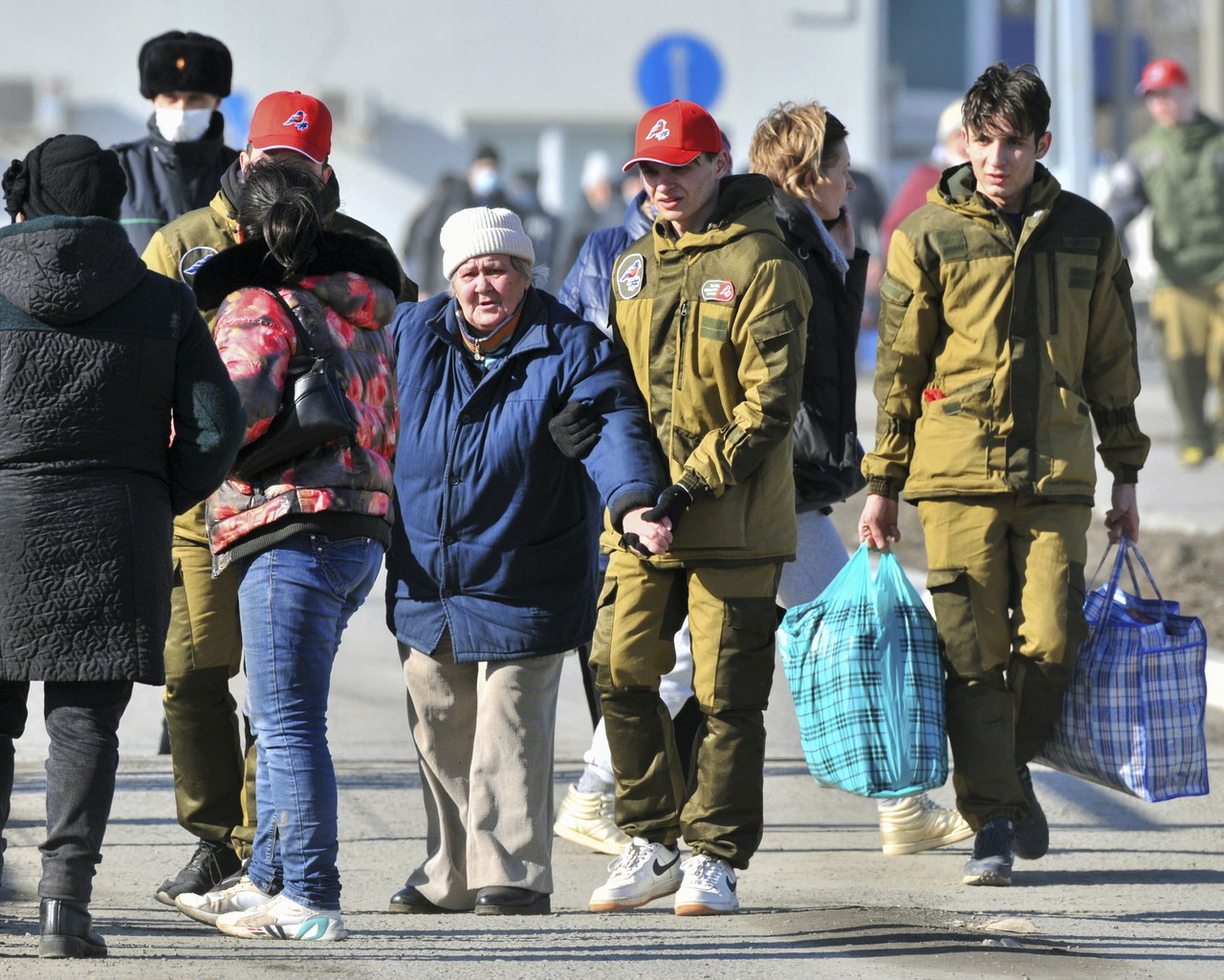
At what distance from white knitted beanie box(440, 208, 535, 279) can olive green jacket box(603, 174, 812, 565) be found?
0.34 metres

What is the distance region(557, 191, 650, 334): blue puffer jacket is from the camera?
591 centimetres

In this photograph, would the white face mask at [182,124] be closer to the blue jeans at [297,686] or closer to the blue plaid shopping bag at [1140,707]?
the blue jeans at [297,686]

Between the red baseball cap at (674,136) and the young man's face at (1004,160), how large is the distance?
719mm

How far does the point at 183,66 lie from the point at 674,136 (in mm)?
1852

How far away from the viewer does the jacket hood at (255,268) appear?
4715 millimetres

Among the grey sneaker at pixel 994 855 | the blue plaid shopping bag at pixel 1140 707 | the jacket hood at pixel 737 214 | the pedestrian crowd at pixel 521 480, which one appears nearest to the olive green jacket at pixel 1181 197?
the pedestrian crowd at pixel 521 480

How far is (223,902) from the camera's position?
4945 millimetres

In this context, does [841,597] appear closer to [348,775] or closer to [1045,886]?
[1045,886]

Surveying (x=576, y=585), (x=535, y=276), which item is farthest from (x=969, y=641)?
(x=535, y=276)

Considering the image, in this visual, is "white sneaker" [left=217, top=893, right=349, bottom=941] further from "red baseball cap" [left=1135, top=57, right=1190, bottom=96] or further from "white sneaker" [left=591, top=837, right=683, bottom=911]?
"red baseball cap" [left=1135, top=57, right=1190, bottom=96]

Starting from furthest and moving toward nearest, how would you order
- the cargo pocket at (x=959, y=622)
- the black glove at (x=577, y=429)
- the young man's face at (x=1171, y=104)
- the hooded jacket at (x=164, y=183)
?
the young man's face at (x=1171, y=104)
the hooded jacket at (x=164, y=183)
the cargo pocket at (x=959, y=622)
the black glove at (x=577, y=429)

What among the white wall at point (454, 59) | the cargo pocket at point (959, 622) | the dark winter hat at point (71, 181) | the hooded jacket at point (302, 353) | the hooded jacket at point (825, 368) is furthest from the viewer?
the white wall at point (454, 59)

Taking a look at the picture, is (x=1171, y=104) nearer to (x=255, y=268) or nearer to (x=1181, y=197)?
(x=1181, y=197)

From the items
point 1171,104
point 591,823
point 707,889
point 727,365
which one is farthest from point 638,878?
point 1171,104
